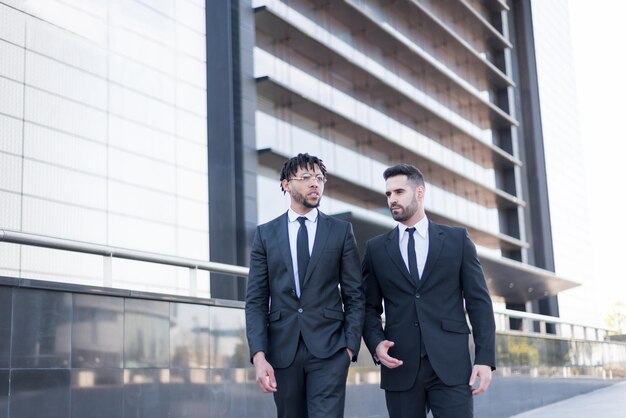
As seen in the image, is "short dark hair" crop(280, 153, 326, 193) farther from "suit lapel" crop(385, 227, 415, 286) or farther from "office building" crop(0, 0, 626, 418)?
"office building" crop(0, 0, 626, 418)

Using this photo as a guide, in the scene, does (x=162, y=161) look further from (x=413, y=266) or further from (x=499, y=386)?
(x=413, y=266)

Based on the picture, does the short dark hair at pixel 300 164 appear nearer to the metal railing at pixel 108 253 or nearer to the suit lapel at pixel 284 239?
the suit lapel at pixel 284 239

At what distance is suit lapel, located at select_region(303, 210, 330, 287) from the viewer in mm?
4523

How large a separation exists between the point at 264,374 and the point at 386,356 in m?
0.71

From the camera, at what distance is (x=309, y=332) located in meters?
4.41

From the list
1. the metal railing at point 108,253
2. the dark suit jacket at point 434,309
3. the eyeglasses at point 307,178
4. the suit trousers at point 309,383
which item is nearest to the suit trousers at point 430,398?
the dark suit jacket at point 434,309

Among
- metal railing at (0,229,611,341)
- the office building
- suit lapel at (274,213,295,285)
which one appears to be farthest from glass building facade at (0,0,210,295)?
suit lapel at (274,213,295,285)

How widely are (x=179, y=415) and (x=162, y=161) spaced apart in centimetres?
1479

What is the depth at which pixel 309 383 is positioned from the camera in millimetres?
4422

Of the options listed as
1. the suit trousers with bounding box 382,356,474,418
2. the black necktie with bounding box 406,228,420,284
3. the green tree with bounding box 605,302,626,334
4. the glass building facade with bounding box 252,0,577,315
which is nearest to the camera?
the suit trousers with bounding box 382,356,474,418

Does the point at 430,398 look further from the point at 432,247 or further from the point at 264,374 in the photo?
the point at 264,374

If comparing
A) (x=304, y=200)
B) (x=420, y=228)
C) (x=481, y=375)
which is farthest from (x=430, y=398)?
(x=304, y=200)

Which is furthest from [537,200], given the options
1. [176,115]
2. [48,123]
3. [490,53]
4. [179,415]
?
[179,415]

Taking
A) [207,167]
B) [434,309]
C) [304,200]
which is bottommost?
[434,309]
